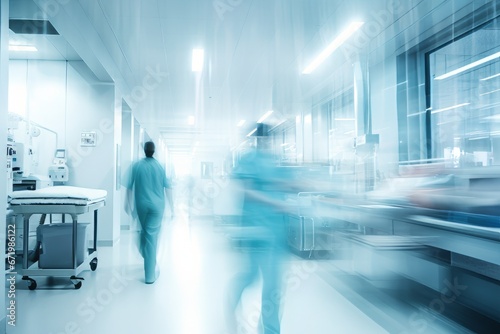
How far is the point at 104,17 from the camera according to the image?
4113mm

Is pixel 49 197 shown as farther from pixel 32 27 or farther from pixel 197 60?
pixel 197 60

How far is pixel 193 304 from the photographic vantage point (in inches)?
124

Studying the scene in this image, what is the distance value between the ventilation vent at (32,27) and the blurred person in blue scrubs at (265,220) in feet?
11.9

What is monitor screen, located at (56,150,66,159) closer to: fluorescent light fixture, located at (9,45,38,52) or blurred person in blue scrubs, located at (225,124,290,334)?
fluorescent light fixture, located at (9,45,38,52)

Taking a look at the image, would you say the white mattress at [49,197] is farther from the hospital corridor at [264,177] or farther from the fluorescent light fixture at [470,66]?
the fluorescent light fixture at [470,66]

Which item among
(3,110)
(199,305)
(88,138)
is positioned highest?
(88,138)

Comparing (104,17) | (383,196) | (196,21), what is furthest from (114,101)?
(383,196)

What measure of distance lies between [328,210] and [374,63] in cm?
297

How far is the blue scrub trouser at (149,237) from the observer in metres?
3.84

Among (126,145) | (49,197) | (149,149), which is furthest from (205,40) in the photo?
(126,145)

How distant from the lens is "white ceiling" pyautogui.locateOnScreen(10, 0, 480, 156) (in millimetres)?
3820

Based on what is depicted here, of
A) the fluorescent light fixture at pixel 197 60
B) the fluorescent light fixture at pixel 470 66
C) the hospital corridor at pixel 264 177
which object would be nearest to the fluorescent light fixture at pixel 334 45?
the hospital corridor at pixel 264 177

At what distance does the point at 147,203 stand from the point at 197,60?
274cm

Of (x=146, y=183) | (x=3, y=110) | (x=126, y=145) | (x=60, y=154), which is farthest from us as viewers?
(x=126, y=145)
